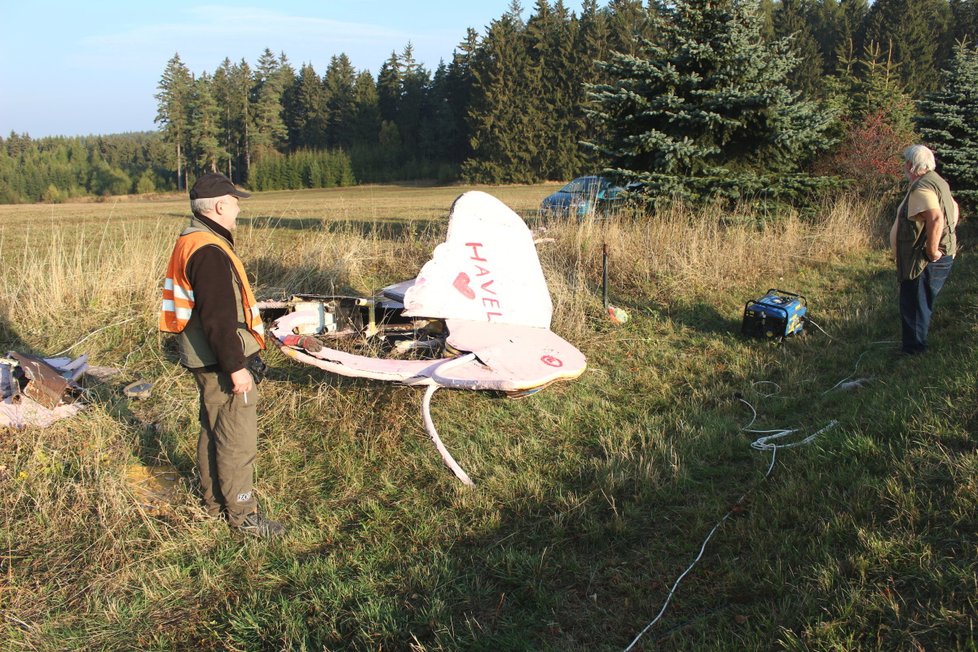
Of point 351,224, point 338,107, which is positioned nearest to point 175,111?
point 338,107

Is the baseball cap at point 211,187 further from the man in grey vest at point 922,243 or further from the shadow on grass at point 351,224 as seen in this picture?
the shadow on grass at point 351,224

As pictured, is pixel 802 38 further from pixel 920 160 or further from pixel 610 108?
pixel 920 160

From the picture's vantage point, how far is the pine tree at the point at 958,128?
40.5ft

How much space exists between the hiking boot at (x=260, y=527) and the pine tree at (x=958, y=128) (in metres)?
14.1

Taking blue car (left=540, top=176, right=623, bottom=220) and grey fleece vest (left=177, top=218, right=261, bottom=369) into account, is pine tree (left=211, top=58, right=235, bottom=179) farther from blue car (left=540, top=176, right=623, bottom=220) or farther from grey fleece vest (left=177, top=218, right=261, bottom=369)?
grey fleece vest (left=177, top=218, right=261, bottom=369)

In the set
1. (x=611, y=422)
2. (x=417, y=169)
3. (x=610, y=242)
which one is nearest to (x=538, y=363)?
(x=611, y=422)

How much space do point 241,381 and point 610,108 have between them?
30.4ft

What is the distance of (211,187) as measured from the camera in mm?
3402

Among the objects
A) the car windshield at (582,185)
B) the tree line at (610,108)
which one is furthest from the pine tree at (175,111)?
the car windshield at (582,185)

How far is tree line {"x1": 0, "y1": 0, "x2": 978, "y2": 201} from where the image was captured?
10211mm

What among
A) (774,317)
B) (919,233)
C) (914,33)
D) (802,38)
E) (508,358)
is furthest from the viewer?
(802,38)

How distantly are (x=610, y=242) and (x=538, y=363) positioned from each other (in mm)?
5326

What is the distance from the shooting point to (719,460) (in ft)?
13.6

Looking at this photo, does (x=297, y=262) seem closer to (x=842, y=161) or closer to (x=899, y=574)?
(x=899, y=574)
